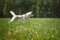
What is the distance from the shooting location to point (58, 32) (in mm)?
1346

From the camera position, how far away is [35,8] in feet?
4.60

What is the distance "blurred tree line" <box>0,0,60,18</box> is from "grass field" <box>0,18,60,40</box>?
0.05m

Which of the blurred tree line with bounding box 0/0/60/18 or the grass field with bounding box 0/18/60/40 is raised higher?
the blurred tree line with bounding box 0/0/60/18

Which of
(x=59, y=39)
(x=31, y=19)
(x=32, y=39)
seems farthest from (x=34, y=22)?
(x=59, y=39)

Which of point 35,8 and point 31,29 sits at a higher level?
point 35,8

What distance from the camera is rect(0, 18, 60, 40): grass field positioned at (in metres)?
1.36

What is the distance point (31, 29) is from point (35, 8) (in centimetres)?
19

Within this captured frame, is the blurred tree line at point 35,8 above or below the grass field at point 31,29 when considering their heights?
above

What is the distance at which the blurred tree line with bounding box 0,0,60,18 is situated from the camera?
4.56ft

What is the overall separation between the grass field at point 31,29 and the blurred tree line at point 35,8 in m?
0.05

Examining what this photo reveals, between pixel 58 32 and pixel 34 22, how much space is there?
0.22m

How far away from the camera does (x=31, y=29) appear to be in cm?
137

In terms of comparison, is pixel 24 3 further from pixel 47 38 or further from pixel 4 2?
pixel 47 38

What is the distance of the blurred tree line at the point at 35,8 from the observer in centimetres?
139
